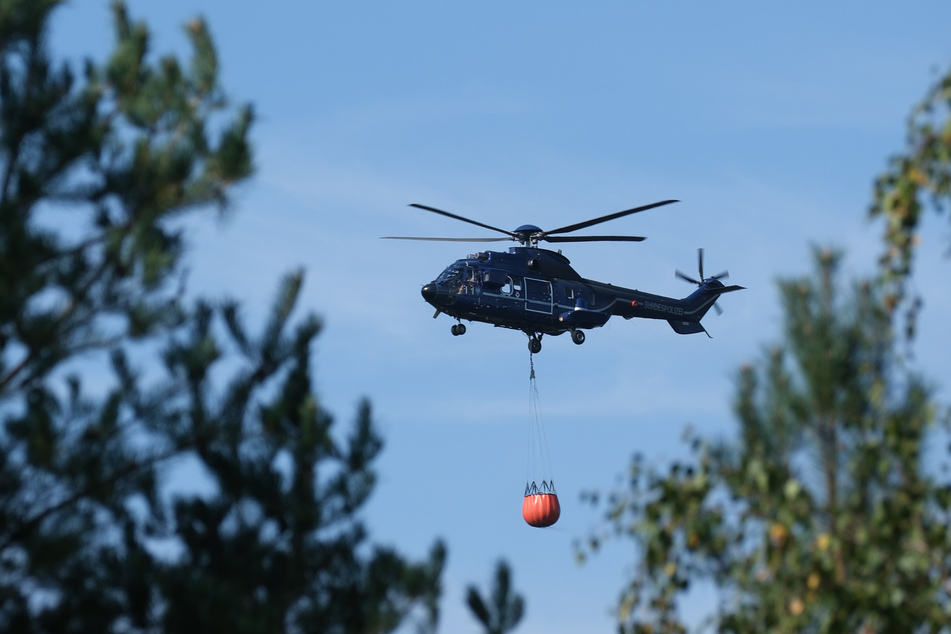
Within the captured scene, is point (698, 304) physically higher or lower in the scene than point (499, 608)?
higher

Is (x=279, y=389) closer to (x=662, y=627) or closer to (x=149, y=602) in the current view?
(x=149, y=602)

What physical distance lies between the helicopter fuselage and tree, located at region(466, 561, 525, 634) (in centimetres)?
1861

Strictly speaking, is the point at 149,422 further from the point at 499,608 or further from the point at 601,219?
the point at 601,219

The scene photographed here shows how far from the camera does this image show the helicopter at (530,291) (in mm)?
30375

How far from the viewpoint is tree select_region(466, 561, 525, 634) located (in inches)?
461

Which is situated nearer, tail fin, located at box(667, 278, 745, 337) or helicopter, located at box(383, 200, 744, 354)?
helicopter, located at box(383, 200, 744, 354)

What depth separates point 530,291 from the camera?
31.5 metres

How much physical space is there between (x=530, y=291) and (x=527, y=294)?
154 millimetres

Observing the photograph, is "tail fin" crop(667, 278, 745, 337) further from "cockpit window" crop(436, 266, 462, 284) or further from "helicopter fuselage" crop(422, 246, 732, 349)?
"cockpit window" crop(436, 266, 462, 284)

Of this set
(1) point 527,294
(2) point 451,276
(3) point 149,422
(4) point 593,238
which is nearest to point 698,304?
(4) point 593,238

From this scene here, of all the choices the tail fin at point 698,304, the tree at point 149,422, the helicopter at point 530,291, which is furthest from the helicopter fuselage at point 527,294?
the tree at point 149,422

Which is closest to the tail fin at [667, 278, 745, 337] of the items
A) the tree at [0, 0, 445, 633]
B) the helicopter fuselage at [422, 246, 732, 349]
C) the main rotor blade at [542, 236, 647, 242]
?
the helicopter fuselage at [422, 246, 732, 349]

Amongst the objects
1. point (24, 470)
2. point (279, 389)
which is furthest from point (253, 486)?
point (24, 470)

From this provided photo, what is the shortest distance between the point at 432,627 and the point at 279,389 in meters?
3.07
